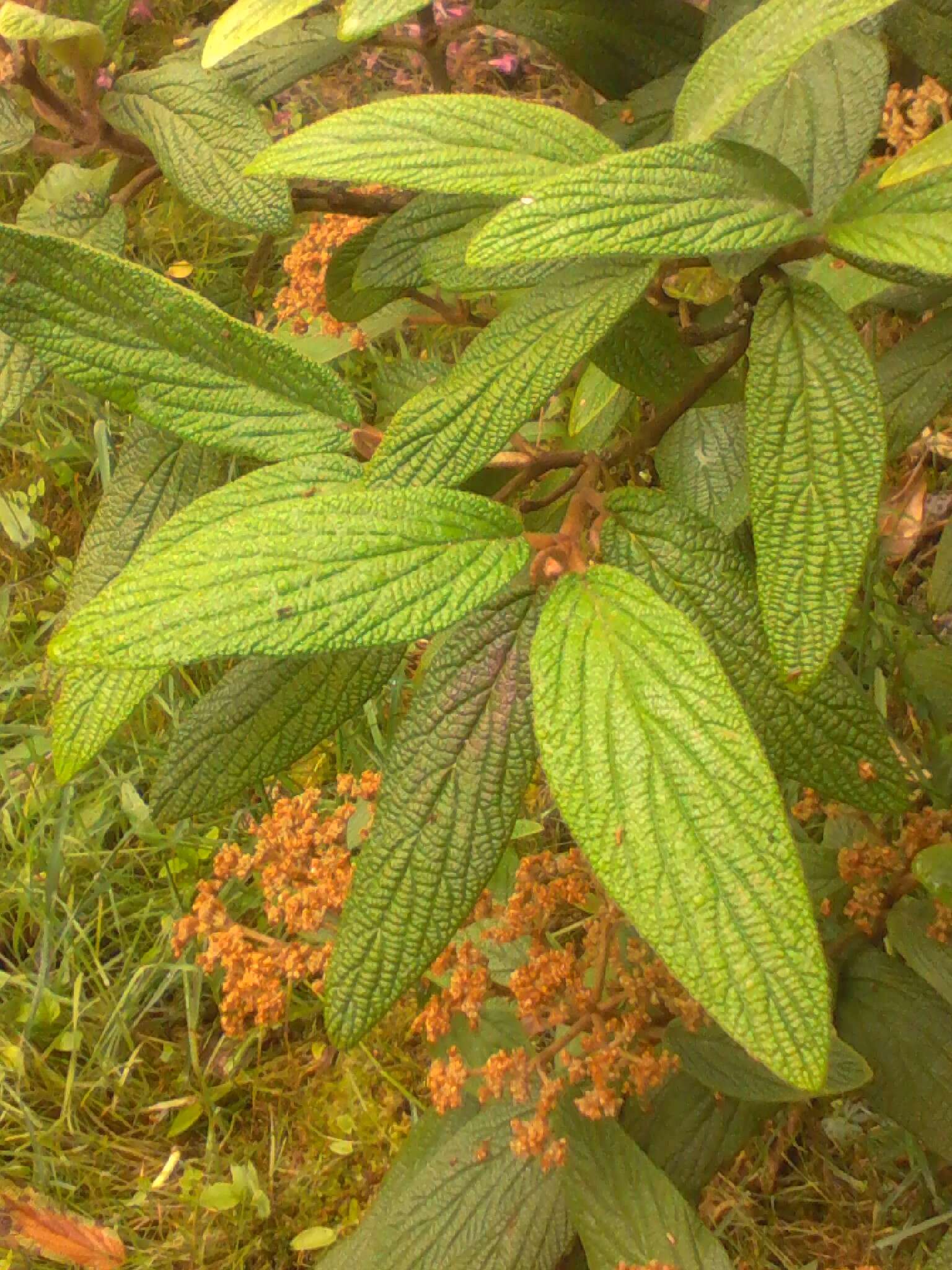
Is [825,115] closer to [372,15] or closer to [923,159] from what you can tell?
[923,159]

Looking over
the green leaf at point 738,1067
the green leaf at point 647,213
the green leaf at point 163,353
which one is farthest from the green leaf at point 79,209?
the green leaf at point 738,1067

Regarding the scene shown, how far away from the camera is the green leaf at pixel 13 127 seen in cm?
97

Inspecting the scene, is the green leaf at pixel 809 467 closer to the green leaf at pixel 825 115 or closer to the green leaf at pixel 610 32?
the green leaf at pixel 825 115

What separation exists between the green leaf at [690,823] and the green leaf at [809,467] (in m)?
0.06

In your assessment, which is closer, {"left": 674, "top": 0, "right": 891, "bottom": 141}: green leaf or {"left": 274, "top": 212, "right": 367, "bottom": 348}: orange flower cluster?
{"left": 674, "top": 0, "right": 891, "bottom": 141}: green leaf

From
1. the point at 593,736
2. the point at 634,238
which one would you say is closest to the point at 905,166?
the point at 634,238

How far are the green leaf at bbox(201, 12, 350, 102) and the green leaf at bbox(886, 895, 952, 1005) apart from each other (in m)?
0.93

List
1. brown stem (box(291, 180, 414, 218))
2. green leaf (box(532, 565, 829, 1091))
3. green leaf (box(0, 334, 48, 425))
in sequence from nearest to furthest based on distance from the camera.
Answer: green leaf (box(532, 565, 829, 1091))
green leaf (box(0, 334, 48, 425))
brown stem (box(291, 180, 414, 218))

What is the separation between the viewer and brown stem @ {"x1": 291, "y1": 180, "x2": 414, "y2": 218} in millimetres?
1100

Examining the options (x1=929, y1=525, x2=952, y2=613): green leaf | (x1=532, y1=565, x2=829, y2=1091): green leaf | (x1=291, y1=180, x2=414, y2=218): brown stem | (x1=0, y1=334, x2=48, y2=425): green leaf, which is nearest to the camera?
(x1=532, y1=565, x2=829, y2=1091): green leaf

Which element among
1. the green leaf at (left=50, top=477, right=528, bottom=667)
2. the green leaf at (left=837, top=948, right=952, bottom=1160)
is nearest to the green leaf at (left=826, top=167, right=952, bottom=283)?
the green leaf at (left=50, top=477, right=528, bottom=667)

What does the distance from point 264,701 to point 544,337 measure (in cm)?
33

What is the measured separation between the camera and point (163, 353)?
738 mm

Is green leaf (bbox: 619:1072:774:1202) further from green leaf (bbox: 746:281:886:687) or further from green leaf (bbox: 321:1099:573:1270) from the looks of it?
green leaf (bbox: 746:281:886:687)
